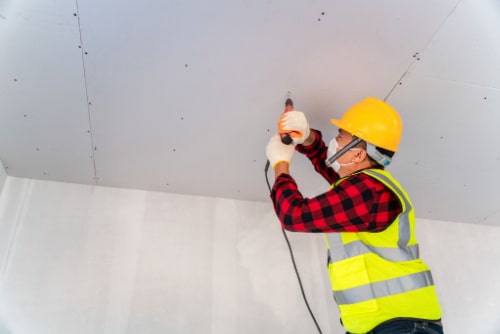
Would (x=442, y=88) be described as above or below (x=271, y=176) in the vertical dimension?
above

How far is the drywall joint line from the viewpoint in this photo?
183cm

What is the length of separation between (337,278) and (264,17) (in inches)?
36.2

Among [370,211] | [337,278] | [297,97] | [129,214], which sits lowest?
[129,214]

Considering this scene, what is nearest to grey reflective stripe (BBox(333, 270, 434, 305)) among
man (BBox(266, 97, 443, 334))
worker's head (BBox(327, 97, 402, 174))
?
man (BBox(266, 97, 443, 334))

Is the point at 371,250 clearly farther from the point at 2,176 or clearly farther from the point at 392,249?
the point at 2,176

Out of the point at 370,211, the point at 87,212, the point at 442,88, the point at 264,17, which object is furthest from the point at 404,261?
the point at 87,212

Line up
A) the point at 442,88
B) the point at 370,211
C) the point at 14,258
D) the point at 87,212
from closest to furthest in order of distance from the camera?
the point at 370,211
the point at 442,88
the point at 14,258
the point at 87,212

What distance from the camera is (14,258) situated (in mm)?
1863

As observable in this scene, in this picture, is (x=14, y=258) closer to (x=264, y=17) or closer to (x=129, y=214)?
(x=129, y=214)

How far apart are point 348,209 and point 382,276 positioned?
23 cm

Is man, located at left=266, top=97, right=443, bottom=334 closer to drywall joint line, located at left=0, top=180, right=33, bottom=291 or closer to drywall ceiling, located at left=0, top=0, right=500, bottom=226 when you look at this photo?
drywall ceiling, located at left=0, top=0, right=500, bottom=226

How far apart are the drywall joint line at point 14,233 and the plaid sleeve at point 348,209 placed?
4.44 ft

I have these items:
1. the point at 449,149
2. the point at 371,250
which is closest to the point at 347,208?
the point at 371,250

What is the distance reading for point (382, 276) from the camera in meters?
1.26
